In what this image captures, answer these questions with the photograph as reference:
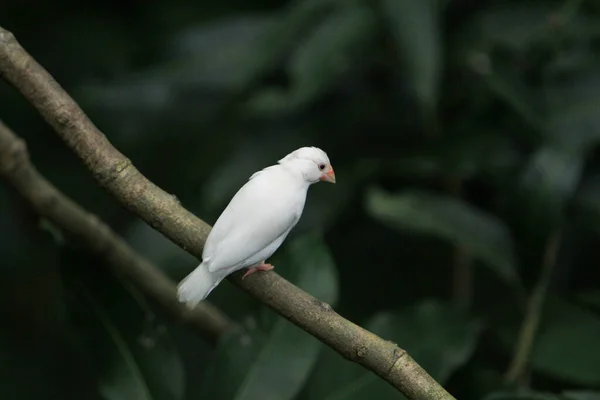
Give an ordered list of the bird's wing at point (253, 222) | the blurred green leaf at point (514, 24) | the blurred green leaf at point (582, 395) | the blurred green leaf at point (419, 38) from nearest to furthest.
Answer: the bird's wing at point (253, 222) < the blurred green leaf at point (582, 395) < the blurred green leaf at point (419, 38) < the blurred green leaf at point (514, 24)

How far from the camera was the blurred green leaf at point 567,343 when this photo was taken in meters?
1.00

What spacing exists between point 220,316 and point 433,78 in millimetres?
474

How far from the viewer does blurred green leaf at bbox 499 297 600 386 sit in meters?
1.00

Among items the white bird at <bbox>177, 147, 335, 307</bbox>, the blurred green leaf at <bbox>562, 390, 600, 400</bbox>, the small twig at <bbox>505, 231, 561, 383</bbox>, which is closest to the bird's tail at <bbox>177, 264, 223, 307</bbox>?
the white bird at <bbox>177, 147, 335, 307</bbox>

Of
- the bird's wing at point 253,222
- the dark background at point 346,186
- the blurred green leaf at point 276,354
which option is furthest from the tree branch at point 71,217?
the bird's wing at point 253,222

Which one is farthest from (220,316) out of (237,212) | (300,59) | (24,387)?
(237,212)

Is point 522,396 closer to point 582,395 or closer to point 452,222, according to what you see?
point 582,395

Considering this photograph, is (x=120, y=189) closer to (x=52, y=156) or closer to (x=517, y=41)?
(x=517, y=41)

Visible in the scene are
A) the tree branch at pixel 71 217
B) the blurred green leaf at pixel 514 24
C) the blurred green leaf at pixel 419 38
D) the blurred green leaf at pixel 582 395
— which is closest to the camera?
the blurred green leaf at pixel 582 395

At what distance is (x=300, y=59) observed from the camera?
121cm

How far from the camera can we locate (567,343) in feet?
3.41

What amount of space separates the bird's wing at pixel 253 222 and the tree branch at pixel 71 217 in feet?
1.86

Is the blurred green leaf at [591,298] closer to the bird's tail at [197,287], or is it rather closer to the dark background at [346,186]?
the dark background at [346,186]

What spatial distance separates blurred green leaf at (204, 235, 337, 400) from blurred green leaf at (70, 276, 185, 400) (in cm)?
5
